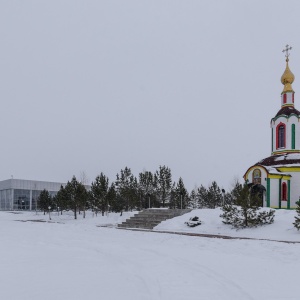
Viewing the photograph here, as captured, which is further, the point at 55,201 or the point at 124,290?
the point at 55,201

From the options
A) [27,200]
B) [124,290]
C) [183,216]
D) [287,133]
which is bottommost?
[27,200]

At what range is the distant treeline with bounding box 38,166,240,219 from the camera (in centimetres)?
3288

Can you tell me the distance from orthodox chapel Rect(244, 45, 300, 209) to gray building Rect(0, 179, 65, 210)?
4936 centimetres

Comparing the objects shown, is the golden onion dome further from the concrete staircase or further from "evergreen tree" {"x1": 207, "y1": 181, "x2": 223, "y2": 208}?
"evergreen tree" {"x1": 207, "y1": 181, "x2": 223, "y2": 208}

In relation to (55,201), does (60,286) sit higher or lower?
higher

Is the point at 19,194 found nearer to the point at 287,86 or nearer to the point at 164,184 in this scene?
the point at 164,184

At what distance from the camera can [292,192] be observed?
24.1 meters

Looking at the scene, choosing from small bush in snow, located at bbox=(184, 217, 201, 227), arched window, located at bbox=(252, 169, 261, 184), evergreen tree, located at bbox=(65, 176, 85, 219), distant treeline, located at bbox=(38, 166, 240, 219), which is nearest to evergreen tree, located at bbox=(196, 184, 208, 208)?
distant treeline, located at bbox=(38, 166, 240, 219)

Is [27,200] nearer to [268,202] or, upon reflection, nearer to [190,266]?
[268,202]

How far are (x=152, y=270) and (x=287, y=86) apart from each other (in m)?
24.7

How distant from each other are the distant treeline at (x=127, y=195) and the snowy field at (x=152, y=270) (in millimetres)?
19575

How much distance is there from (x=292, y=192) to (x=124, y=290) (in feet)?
72.2

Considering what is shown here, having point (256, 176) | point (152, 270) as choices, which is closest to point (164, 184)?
point (256, 176)

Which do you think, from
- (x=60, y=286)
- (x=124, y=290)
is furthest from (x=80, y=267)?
(x=124, y=290)
